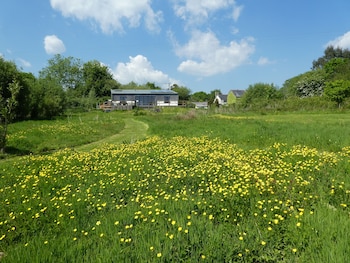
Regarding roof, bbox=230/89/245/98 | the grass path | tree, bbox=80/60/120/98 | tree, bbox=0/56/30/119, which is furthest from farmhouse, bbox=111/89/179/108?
the grass path

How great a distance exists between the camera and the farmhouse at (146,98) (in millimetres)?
70375

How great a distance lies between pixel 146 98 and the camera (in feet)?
235

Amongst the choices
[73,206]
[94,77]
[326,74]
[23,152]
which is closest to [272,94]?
[326,74]

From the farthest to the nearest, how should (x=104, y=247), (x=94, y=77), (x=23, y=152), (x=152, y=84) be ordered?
(x=152, y=84), (x=94, y=77), (x=23, y=152), (x=104, y=247)

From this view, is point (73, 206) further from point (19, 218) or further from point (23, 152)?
point (23, 152)

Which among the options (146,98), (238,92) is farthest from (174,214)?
(238,92)

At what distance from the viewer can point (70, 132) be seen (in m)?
19.6

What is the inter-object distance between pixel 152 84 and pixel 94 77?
43818 mm

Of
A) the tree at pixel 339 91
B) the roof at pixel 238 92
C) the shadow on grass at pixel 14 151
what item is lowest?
the shadow on grass at pixel 14 151

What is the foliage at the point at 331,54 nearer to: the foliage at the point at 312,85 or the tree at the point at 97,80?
the foliage at the point at 312,85

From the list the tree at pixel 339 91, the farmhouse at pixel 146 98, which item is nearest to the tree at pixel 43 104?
the farmhouse at pixel 146 98

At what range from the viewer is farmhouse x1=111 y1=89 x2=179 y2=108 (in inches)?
2771

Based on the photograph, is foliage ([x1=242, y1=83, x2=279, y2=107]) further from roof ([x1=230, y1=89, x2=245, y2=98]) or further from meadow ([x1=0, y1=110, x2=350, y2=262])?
meadow ([x1=0, y1=110, x2=350, y2=262])

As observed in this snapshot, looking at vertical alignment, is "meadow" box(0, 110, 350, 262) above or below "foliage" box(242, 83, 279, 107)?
below
